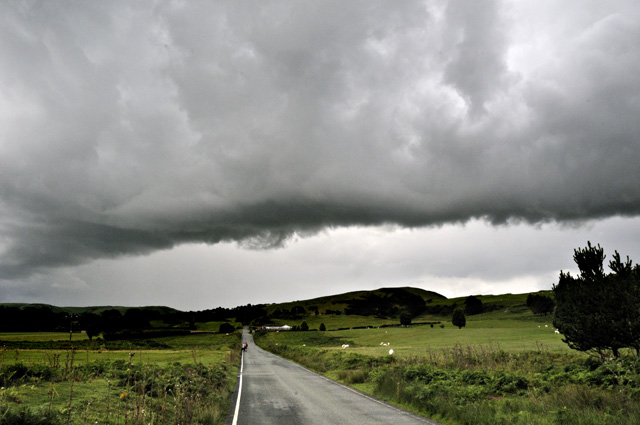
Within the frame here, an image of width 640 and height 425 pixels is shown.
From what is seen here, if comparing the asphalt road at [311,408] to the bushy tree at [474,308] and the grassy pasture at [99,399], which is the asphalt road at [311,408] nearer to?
the grassy pasture at [99,399]

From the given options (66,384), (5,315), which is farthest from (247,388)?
(5,315)

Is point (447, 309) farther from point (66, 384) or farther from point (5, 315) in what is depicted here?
point (66, 384)

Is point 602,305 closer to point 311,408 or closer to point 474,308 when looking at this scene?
point 311,408

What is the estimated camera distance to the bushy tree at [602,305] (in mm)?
20391

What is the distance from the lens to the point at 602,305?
21.2m

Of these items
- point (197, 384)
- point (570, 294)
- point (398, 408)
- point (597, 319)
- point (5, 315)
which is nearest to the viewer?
point (398, 408)

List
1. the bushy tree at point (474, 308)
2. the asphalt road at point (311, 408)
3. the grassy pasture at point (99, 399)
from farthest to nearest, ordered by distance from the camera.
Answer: the bushy tree at point (474, 308) → the asphalt road at point (311, 408) → the grassy pasture at point (99, 399)

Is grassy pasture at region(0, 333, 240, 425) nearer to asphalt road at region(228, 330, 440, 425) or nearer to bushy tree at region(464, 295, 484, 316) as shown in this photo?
asphalt road at region(228, 330, 440, 425)

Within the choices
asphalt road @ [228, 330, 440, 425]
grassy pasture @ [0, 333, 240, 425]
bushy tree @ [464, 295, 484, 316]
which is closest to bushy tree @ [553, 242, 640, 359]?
asphalt road @ [228, 330, 440, 425]

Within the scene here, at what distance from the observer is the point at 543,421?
430 inches

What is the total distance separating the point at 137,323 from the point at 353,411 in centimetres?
14869

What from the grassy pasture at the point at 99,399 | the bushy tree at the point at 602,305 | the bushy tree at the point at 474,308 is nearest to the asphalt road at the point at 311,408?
the grassy pasture at the point at 99,399

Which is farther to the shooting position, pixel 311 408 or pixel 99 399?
pixel 311 408

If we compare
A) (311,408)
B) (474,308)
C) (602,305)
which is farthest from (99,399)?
(474,308)
